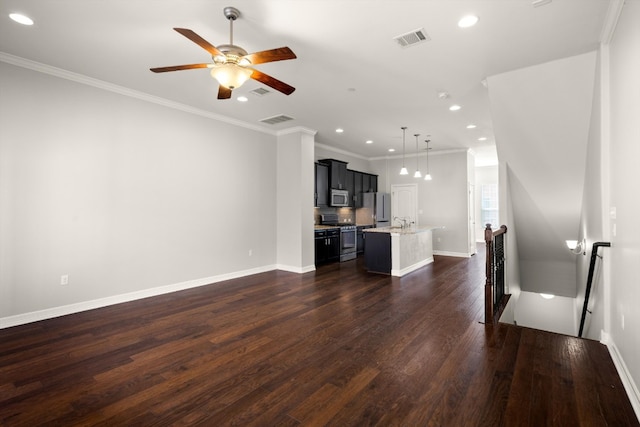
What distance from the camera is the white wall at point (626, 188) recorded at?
2.09 m

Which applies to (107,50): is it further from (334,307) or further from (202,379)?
(334,307)

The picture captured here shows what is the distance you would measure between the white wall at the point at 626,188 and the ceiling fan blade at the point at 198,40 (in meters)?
3.05

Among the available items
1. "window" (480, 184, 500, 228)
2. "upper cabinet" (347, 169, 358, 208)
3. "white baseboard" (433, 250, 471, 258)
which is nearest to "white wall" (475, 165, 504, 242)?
"window" (480, 184, 500, 228)

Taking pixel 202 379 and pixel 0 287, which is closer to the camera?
pixel 202 379

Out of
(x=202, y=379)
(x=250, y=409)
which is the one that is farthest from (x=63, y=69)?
(x=250, y=409)

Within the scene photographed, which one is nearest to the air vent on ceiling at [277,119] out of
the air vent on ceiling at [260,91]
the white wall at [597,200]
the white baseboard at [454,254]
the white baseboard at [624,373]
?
the air vent on ceiling at [260,91]

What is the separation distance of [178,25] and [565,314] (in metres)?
8.89

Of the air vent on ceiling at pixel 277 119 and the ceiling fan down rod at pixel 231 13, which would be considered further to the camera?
the air vent on ceiling at pixel 277 119

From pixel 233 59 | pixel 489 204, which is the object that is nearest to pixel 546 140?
pixel 233 59

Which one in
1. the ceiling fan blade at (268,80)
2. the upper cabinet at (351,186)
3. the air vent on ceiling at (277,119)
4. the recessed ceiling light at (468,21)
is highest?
the air vent on ceiling at (277,119)

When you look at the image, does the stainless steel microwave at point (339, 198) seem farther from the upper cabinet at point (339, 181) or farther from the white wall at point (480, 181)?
the white wall at point (480, 181)

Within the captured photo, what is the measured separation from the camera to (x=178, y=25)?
2.90 m

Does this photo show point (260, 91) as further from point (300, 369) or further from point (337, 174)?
point (337, 174)

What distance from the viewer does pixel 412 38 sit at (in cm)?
308
